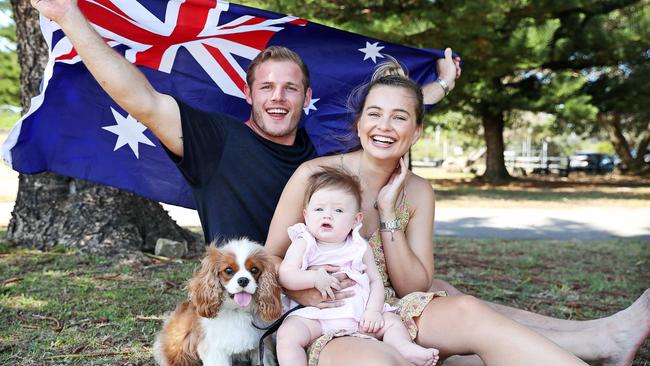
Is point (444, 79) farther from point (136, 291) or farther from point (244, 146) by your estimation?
point (136, 291)

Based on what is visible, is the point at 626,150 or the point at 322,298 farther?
the point at 626,150

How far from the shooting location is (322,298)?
9.57ft

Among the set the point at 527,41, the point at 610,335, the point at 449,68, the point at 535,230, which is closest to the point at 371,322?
the point at 610,335

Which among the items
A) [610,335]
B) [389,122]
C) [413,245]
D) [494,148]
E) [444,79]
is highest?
[444,79]

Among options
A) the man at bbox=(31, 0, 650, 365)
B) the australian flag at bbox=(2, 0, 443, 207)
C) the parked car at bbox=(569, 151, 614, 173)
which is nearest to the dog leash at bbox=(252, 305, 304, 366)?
the man at bbox=(31, 0, 650, 365)

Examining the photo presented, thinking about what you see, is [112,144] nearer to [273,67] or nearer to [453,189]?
[273,67]

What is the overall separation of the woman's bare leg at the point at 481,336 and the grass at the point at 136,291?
1.65 metres

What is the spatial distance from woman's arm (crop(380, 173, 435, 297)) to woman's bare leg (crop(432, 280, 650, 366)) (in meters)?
0.89

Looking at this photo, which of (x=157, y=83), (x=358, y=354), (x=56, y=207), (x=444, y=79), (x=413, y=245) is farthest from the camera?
(x=56, y=207)

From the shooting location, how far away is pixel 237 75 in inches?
186

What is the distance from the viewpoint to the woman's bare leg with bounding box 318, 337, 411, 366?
2.50 metres

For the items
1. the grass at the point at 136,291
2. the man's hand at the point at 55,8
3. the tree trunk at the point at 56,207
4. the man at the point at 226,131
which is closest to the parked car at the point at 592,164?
the grass at the point at 136,291

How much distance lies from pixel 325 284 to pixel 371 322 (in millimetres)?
262

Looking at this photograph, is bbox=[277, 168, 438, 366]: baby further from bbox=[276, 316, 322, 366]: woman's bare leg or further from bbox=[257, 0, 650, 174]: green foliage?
bbox=[257, 0, 650, 174]: green foliage
